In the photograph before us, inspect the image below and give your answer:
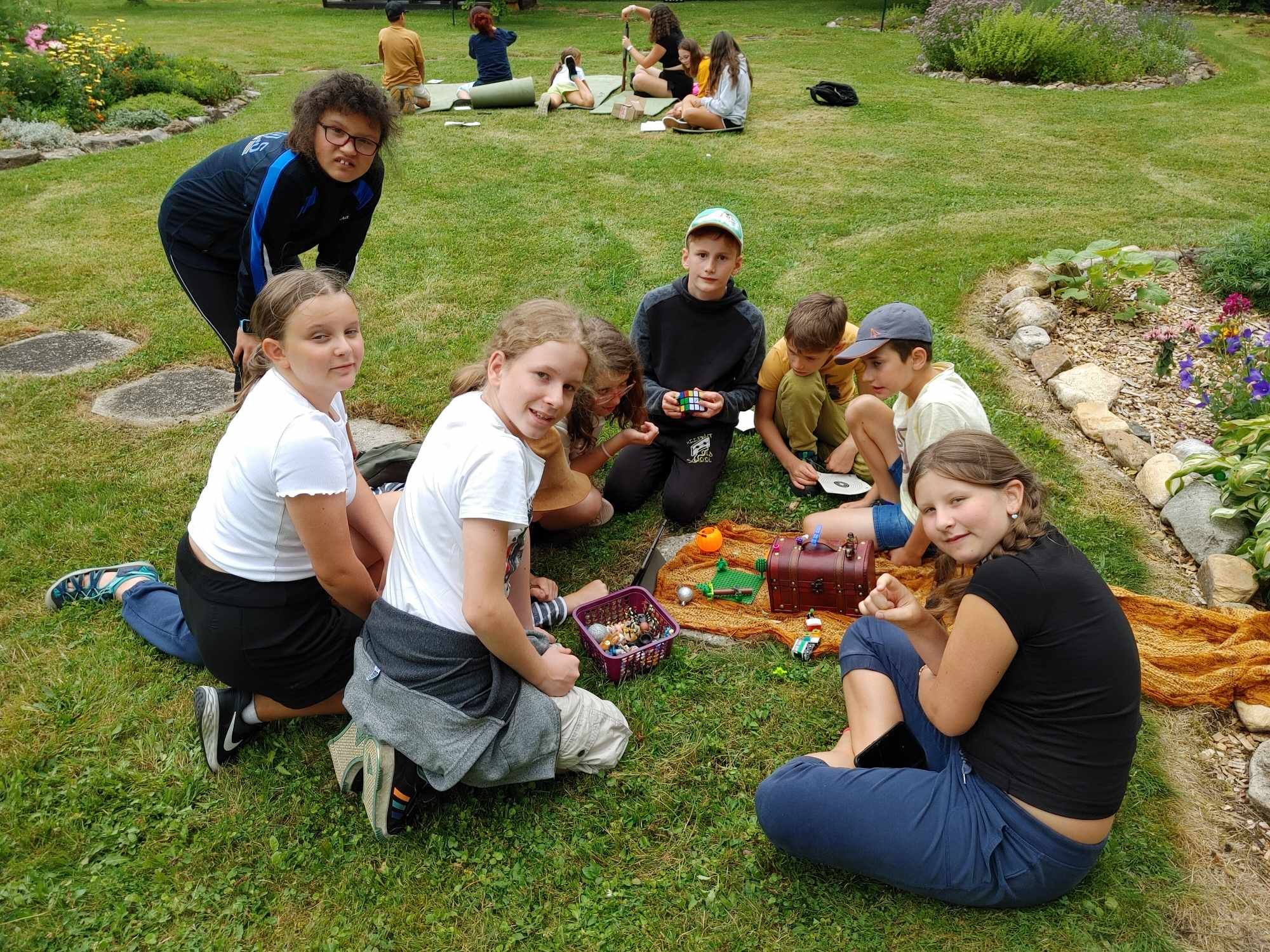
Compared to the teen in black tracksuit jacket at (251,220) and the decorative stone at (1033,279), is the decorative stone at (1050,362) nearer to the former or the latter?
the decorative stone at (1033,279)

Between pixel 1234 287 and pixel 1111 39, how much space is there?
9.25 meters

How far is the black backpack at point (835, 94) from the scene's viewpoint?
427 inches

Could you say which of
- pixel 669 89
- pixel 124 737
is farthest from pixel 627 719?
pixel 669 89

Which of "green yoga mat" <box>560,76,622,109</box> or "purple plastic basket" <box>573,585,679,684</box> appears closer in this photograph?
"purple plastic basket" <box>573,585,679,684</box>

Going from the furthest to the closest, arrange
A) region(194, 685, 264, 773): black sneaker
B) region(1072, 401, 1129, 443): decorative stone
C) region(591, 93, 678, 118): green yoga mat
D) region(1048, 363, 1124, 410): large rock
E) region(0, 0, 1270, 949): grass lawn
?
region(591, 93, 678, 118): green yoga mat < region(1048, 363, 1124, 410): large rock < region(1072, 401, 1129, 443): decorative stone < region(194, 685, 264, 773): black sneaker < region(0, 0, 1270, 949): grass lawn

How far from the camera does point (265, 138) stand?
3617mm

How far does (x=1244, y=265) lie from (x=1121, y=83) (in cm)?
821

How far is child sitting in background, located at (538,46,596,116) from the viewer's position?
426 inches

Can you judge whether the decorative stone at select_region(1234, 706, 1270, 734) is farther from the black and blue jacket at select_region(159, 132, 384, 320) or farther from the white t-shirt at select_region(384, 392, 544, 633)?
the black and blue jacket at select_region(159, 132, 384, 320)

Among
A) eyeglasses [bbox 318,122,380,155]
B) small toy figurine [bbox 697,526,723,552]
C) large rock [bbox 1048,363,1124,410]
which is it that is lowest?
small toy figurine [bbox 697,526,723,552]

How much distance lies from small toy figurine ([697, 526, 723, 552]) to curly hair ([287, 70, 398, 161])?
2117mm

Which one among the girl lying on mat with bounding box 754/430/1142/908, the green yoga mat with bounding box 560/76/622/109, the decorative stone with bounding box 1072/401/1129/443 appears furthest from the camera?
the green yoga mat with bounding box 560/76/622/109

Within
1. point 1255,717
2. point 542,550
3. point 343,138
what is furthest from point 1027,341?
point 343,138

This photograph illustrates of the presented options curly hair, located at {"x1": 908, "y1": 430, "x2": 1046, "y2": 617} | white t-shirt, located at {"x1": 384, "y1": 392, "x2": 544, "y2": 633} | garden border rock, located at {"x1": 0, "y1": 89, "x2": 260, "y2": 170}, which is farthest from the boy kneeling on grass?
garden border rock, located at {"x1": 0, "y1": 89, "x2": 260, "y2": 170}
